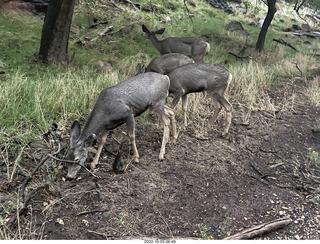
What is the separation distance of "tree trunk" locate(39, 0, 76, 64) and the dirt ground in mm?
3851

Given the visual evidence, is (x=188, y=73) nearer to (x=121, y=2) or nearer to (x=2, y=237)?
(x=2, y=237)

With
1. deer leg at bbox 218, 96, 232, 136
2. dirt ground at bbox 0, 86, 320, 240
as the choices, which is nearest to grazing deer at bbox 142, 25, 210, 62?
deer leg at bbox 218, 96, 232, 136

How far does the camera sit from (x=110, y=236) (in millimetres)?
3287

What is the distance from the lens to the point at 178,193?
401 centimetres

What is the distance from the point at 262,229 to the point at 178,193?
1034mm

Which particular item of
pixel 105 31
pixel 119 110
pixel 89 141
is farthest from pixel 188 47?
pixel 89 141

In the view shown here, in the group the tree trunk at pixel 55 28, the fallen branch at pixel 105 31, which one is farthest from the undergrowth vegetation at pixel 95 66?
the tree trunk at pixel 55 28

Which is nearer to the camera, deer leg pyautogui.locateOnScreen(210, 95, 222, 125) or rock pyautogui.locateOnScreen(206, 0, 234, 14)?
deer leg pyautogui.locateOnScreen(210, 95, 222, 125)

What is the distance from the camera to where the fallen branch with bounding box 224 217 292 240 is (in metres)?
3.33

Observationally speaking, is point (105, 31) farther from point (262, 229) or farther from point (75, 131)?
point (262, 229)

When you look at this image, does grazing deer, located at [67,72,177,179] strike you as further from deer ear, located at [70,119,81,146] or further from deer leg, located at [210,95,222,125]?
deer leg, located at [210,95,222,125]

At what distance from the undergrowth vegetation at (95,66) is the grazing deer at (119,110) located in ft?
3.42

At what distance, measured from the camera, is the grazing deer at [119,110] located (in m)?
4.11

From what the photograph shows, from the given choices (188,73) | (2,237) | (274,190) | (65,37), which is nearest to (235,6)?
(65,37)
